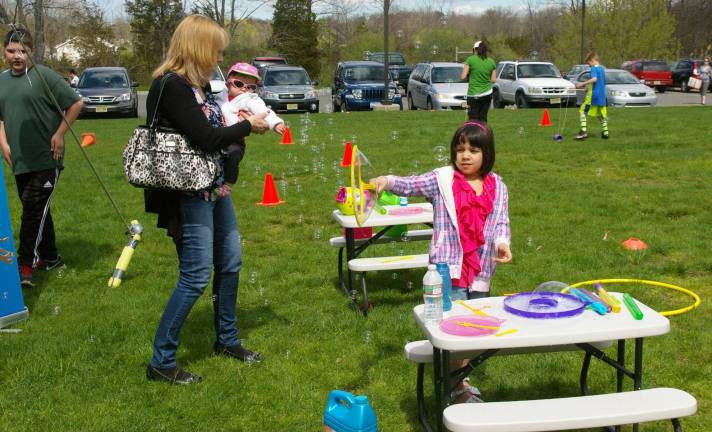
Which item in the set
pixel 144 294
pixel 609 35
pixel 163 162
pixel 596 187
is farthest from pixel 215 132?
pixel 609 35

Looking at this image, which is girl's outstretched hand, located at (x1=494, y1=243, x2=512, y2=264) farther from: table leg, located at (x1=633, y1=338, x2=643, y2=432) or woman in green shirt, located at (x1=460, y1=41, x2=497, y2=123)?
woman in green shirt, located at (x1=460, y1=41, x2=497, y2=123)

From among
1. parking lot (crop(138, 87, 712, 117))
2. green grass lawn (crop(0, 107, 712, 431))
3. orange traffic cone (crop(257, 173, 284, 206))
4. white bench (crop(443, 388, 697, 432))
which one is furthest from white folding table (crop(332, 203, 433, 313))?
parking lot (crop(138, 87, 712, 117))

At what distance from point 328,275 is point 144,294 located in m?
1.51

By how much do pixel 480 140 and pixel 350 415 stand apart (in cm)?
157

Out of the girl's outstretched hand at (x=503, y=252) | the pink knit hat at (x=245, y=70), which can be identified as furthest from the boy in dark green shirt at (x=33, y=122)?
the girl's outstretched hand at (x=503, y=252)

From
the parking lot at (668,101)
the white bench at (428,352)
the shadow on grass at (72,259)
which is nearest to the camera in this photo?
the white bench at (428,352)

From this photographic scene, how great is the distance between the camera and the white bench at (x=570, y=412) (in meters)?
2.90

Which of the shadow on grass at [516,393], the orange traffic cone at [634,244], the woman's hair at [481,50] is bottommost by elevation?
the shadow on grass at [516,393]

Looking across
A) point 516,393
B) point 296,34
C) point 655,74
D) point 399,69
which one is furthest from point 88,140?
point 296,34

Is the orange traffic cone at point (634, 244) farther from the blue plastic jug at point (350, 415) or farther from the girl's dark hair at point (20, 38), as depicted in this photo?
the girl's dark hair at point (20, 38)

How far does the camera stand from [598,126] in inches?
627

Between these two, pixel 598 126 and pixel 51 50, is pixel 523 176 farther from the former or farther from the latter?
pixel 51 50

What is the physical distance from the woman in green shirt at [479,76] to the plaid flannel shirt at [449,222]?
10536 mm

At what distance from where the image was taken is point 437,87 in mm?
21953
